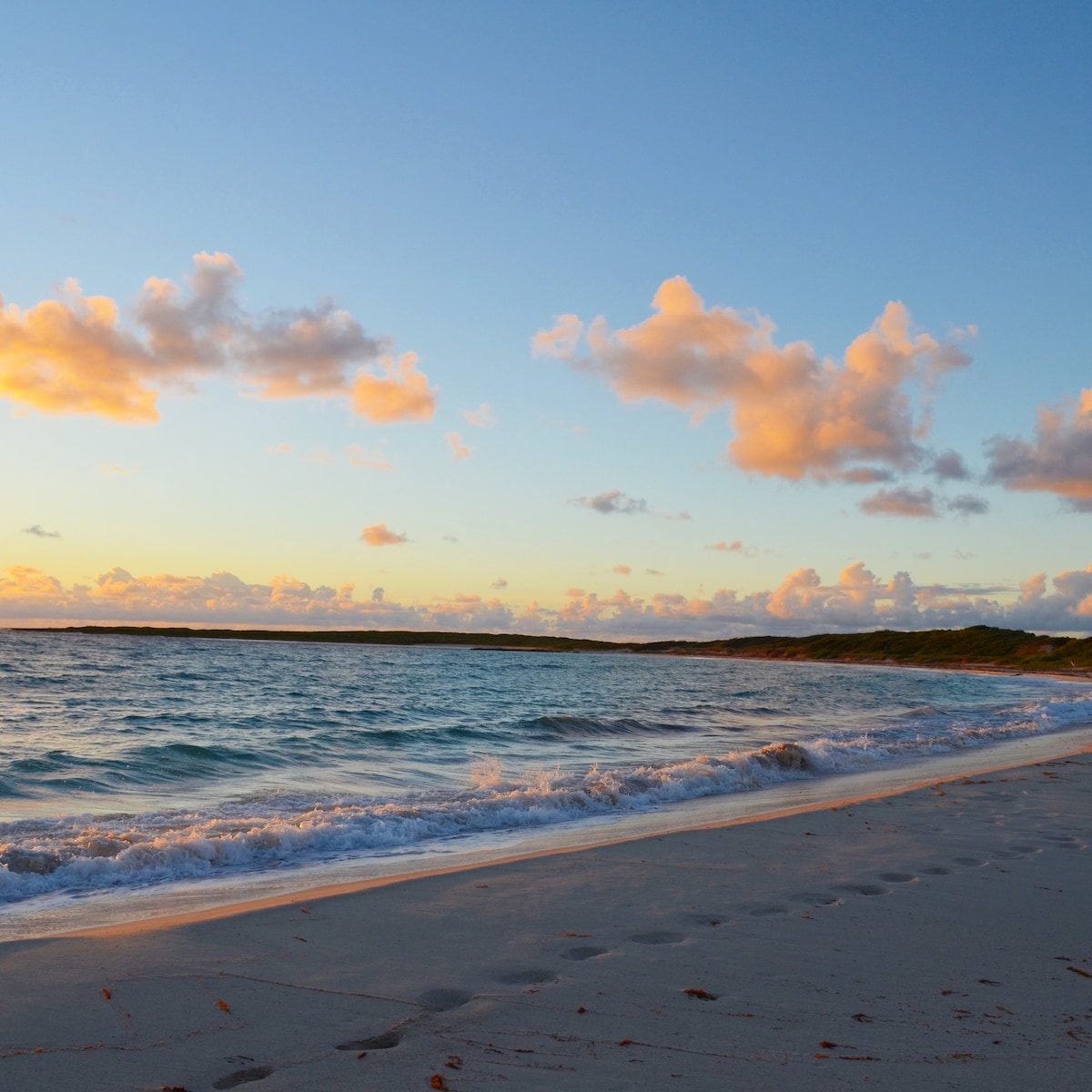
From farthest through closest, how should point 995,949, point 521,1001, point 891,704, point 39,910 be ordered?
1. point 891,704
2. point 39,910
3. point 995,949
4. point 521,1001

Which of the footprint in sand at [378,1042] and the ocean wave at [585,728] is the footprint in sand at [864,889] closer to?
the footprint in sand at [378,1042]

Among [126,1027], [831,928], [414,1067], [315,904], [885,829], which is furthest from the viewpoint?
[885,829]

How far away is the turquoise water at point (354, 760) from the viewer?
908 cm

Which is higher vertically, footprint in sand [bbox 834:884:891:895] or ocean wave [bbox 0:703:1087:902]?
footprint in sand [bbox 834:884:891:895]

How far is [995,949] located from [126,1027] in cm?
489

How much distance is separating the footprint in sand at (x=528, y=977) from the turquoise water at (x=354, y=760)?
177 inches

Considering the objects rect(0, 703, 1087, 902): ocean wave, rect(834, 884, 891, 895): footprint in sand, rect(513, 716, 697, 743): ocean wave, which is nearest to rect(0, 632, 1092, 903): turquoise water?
rect(0, 703, 1087, 902): ocean wave

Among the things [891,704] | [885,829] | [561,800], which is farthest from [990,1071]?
[891,704]

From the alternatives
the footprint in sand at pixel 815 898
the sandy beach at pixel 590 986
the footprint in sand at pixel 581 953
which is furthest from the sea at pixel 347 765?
the footprint in sand at pixel 815 898

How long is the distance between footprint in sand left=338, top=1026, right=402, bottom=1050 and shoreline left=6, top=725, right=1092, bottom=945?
2.34m

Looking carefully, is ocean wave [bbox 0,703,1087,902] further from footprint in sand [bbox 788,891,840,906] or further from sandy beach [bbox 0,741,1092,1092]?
footprint in sand [bbox 788,891,840,906]

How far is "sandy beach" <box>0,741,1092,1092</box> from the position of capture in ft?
12.0

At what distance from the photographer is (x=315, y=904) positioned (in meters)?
6.14

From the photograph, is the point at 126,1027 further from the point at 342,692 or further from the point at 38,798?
the point at 342,692
